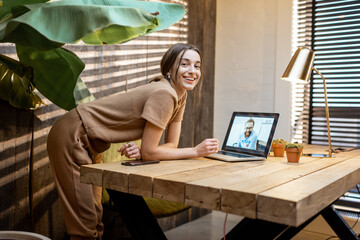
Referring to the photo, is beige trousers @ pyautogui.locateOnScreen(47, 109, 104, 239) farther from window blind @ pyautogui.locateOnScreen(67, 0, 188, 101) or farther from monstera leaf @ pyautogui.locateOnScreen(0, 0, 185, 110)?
window blind @ pyautogui.locateOnScreen(67, 0, 188, 101)

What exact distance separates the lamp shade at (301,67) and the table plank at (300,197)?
796mm

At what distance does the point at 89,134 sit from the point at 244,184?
33.9 inches

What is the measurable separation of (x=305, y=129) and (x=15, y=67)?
8.28ft

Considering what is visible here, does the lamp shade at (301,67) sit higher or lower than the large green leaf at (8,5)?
lower

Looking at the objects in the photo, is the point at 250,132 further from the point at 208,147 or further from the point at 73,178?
the point at 73,178

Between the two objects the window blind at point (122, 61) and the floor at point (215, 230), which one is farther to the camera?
the floor at point (215, 230)

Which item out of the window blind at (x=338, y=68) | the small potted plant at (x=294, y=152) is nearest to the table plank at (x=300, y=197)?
the small potted plant at (x=294, y=152)

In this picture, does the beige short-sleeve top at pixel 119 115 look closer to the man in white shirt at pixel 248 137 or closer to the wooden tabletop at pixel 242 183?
the wooden tabletop at pixel 242 183

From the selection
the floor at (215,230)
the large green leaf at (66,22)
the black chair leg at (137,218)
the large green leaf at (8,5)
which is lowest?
the floor at (215,230)

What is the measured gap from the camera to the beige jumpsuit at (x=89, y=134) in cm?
174

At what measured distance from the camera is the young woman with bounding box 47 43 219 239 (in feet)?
5.62

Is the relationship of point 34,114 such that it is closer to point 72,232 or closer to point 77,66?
point 77,66

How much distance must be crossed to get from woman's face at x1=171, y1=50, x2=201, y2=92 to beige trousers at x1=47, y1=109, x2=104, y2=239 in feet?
1.74

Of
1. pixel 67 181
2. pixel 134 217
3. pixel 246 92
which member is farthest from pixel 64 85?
pixel 246 92
